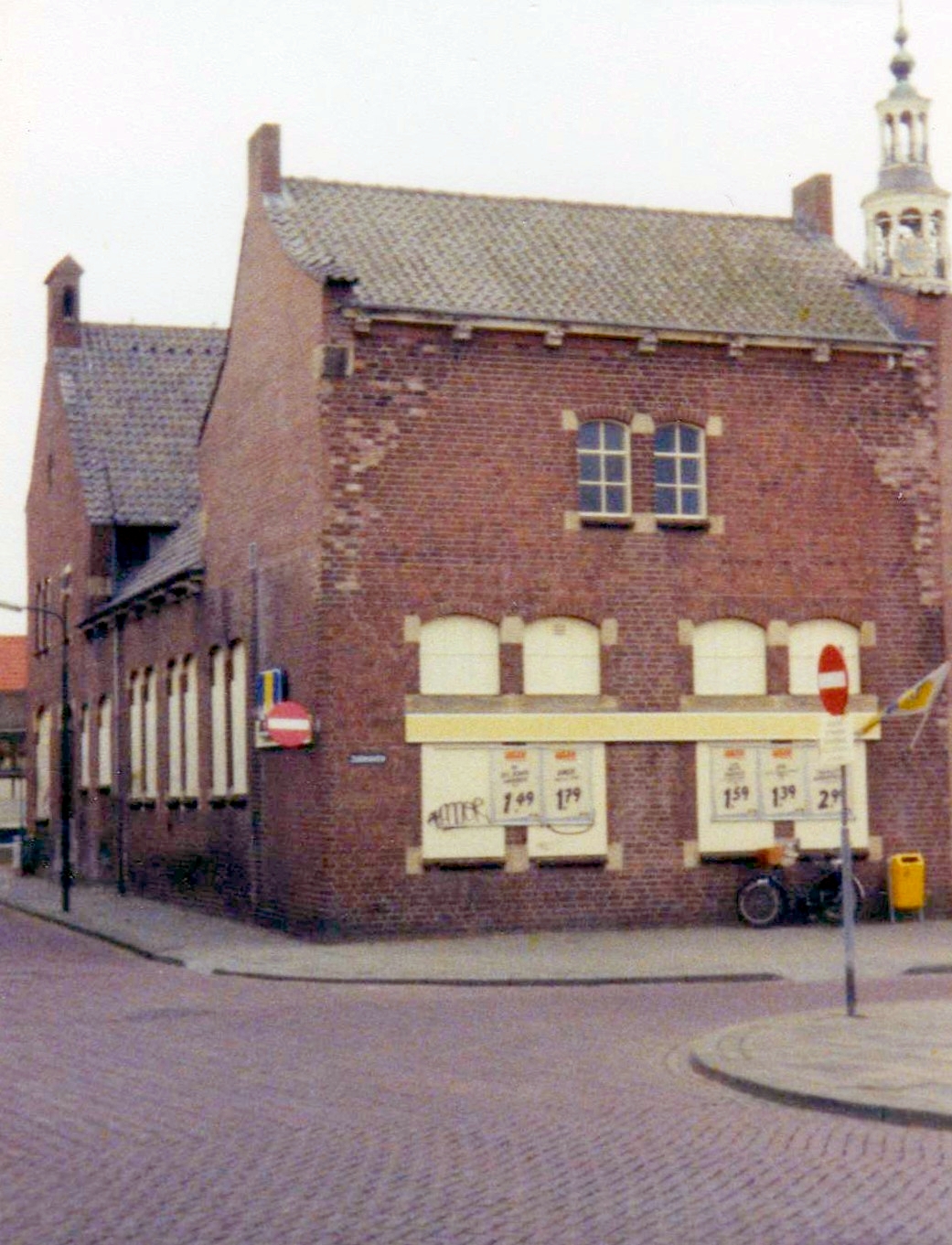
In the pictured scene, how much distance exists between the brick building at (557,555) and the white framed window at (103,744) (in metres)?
10.9

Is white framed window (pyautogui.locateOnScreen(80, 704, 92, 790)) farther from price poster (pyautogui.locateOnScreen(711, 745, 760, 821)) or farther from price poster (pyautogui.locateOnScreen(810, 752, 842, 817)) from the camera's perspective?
price poster (pyautogui.locateOnScreen(810, 752, 842, 817))

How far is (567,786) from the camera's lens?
26688mm

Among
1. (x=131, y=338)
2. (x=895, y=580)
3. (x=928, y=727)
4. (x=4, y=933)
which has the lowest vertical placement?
(x=4, y=933)

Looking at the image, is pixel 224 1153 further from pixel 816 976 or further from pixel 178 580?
pixel 178 580

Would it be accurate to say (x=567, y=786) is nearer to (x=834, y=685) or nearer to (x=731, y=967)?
(x=731, y=967)

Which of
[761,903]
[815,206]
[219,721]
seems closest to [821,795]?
[761,903]

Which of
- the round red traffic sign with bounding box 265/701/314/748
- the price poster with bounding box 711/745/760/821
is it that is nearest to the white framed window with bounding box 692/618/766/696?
the price poster with bounding box 711/745/760/821

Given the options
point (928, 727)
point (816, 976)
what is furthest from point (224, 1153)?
point (928, 727)

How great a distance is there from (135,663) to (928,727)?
16381 mm

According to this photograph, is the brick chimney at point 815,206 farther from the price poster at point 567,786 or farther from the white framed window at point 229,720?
the white framed window at point 229,720

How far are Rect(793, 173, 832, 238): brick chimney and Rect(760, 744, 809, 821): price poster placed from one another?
9.48m

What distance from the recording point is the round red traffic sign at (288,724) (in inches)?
1008

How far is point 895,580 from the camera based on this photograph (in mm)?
28297

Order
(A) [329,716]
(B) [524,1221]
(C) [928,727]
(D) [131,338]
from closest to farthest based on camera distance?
1. (B) [524,1221]
2. (A) [329,716]
3. (C) [928,727]
4. (D) [131,338]
